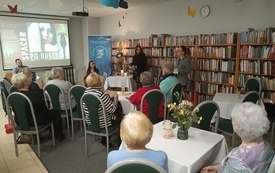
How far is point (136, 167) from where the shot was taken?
1.07 metres

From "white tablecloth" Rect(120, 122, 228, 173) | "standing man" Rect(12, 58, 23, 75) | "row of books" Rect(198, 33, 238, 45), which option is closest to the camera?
"white tablecloth" Rect(120, 122, 228, 173)

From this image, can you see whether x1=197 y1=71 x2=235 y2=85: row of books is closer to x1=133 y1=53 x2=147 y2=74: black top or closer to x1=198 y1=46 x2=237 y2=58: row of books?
x1=198 y1=46 x2=237 y2=58: row of books

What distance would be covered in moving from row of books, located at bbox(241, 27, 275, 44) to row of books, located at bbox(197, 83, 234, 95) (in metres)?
1.07

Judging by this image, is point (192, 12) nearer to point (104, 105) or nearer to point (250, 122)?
point (104, 105)

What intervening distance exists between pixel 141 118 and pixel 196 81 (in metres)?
4.19

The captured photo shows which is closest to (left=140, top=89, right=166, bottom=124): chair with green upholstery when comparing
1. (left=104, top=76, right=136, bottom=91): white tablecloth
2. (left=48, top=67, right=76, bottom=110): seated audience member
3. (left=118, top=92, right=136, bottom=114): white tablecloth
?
(left=118, top=92, right=136, bottom=114): white tablecloth

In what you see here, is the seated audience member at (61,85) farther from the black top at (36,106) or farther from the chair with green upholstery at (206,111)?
the chair with green upholstery at (206,111)

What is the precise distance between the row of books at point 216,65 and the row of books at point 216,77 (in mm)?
A: 125

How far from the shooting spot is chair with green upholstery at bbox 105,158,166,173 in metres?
1.06

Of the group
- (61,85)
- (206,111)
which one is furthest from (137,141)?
(61,85)

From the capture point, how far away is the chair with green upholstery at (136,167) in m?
1.06

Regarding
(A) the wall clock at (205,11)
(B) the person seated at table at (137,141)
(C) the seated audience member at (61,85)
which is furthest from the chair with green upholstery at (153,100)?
(A) the wall clock at (205,11)

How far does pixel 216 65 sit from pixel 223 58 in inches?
9.5

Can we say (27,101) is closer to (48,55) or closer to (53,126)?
(53,126)
